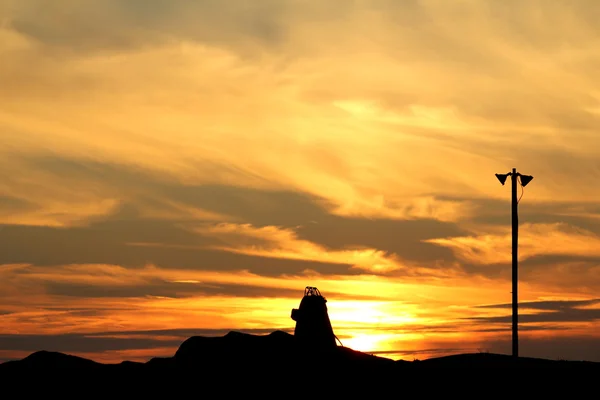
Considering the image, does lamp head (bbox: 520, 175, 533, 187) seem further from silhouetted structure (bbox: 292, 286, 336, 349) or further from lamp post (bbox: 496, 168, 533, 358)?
silhouetted structure (bbox: 292, 286, 336, 349)

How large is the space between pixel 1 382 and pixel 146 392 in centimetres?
1196

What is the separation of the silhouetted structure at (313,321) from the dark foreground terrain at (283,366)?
15.5 feet

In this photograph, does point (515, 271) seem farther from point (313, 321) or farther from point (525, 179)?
point (313, 321)

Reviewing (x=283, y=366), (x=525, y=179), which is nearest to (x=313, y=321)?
(x=283, y=366)

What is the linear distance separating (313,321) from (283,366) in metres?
10.1

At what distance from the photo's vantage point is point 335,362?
61875mm

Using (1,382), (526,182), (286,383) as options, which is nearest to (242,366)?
(286,383)

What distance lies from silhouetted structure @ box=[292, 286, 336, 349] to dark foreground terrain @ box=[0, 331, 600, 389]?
186 inches

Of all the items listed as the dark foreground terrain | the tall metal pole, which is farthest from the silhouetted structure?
the tall metal pole

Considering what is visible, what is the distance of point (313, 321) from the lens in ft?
234

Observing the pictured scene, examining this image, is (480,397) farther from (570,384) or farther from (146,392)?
(146,392)

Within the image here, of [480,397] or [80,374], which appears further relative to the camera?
[80,374]

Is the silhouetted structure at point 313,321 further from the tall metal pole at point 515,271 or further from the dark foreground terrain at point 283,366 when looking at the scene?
the tall metal pole at point 515,271

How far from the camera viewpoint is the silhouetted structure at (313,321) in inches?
2785
